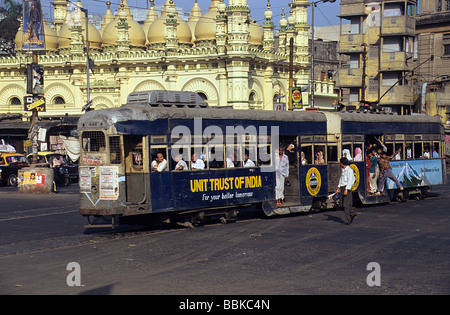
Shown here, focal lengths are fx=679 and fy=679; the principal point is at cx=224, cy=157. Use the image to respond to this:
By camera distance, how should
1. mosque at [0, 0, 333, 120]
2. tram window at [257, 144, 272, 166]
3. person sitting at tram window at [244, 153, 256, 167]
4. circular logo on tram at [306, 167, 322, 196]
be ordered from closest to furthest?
person sitting at tram window at [244, 153, 256, 167] → tram window at [257, 144, 272, 166] → circular logo on tram at [306, 167, 322, 196] → mosque at [0, 0, 333, 120]

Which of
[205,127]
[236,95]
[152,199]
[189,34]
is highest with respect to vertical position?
[189,34]

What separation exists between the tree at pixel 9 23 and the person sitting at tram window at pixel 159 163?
234 feet

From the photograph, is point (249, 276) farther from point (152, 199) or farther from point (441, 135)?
point (441, 135)

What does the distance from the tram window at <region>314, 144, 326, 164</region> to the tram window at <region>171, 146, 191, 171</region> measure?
5329mm

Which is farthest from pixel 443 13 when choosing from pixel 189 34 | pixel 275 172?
pixel 275 172

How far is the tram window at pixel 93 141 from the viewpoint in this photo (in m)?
15.8

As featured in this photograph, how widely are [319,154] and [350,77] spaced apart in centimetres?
4644

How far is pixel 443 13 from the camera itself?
219ft

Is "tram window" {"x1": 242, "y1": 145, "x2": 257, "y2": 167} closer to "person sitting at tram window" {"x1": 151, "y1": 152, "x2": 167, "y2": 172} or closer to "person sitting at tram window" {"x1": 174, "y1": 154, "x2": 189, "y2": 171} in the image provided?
"person sitting at tram window" {"x1": 174, "y1": 154, "x2": 189, "y2": 171}

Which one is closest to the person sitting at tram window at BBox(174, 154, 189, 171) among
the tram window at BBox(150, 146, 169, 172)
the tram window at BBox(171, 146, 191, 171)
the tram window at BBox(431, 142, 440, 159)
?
the tram window at BBox(171, 146, 191, 171)

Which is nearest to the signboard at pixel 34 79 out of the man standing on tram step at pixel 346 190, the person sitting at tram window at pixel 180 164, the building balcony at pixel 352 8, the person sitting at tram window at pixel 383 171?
the person sitting at tram window at pixel 383 171

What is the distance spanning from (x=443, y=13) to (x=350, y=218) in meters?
54.9

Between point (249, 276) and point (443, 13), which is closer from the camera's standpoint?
point (249, 276)

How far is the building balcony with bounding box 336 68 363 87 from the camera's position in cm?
6500
